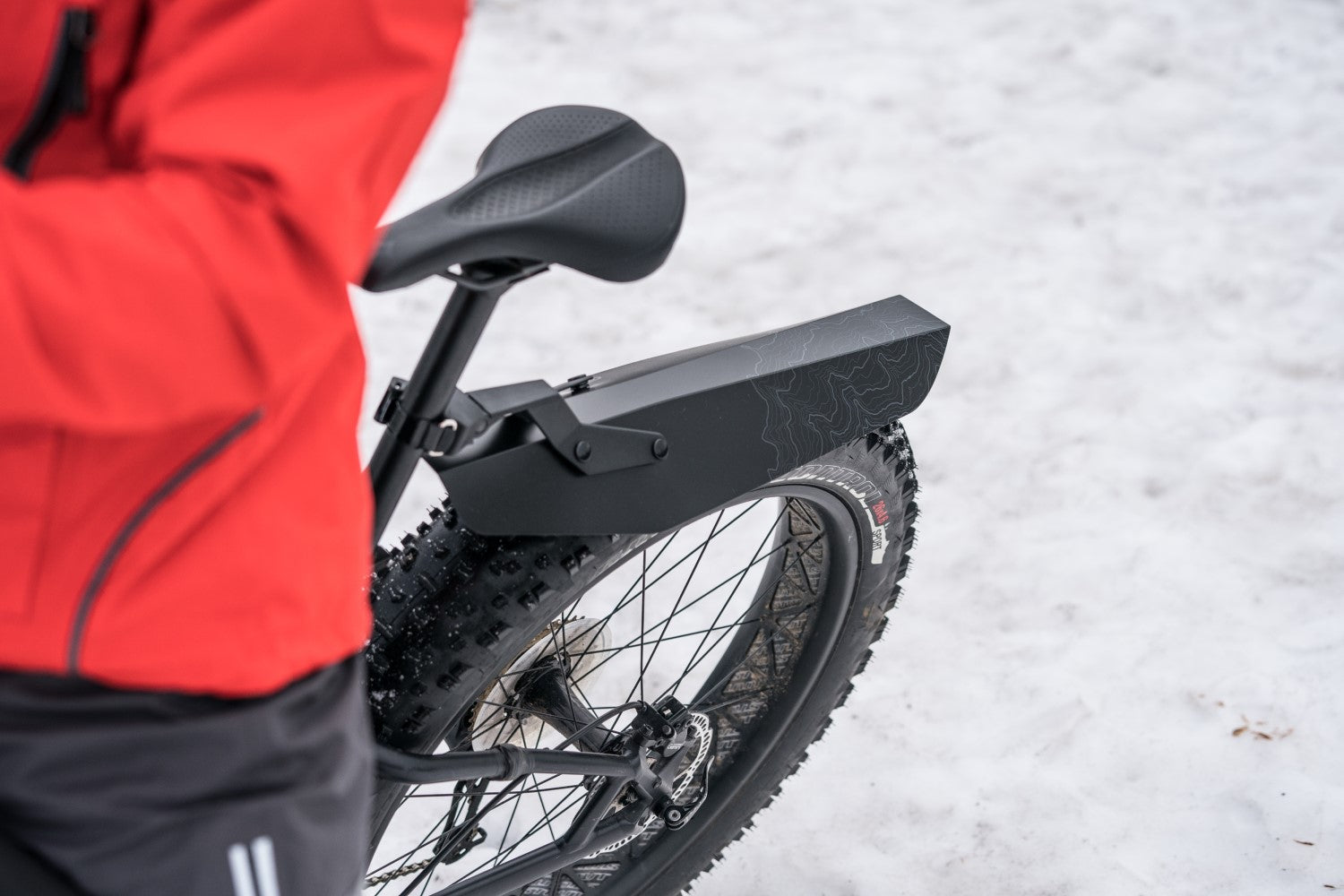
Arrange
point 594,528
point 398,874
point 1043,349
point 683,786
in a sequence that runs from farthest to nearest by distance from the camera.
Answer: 1. point 1043,349
2. point 683,786
3. point 398,874
4. point 594,528

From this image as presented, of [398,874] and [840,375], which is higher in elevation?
[840,375]

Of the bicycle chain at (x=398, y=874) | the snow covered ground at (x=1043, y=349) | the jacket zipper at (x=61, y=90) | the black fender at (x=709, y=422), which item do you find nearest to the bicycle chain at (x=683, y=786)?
the bicycle chain at (x=398, y=874)

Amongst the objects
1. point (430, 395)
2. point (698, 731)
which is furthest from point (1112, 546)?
point (430, 395)

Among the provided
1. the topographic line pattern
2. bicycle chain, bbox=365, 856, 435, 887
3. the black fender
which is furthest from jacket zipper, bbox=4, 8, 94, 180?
bicycle chain, bbox=365, 856, 435, 887

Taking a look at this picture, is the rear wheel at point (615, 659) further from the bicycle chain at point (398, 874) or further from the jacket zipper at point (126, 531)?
the jacket zipper at point (126, 531)

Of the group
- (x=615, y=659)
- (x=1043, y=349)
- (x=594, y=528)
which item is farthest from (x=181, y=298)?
(x=1043, y=349)

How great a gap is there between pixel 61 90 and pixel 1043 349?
239 centimetres

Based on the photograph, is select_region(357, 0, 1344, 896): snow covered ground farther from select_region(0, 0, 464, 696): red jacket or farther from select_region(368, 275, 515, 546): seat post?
select_region(0, 0, 464, 696): red jacket

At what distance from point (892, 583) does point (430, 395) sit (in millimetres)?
791

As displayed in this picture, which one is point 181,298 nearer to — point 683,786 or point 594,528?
point 594,528

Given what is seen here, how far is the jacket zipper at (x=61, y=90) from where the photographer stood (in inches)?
25.4

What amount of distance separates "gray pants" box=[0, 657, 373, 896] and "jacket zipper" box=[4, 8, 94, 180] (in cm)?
31

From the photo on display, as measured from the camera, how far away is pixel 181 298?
659 millimetres

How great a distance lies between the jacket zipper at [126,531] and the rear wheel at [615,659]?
1.58 feet
